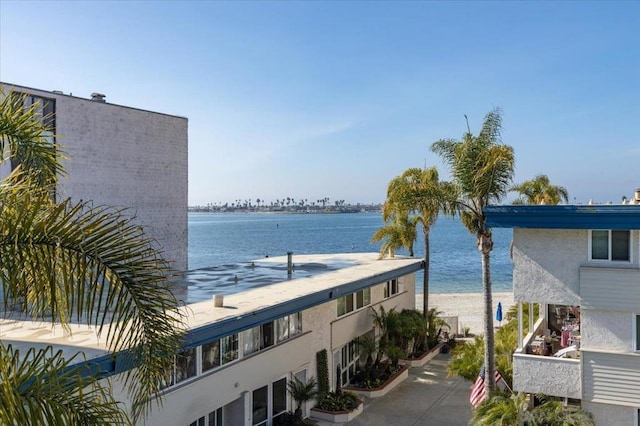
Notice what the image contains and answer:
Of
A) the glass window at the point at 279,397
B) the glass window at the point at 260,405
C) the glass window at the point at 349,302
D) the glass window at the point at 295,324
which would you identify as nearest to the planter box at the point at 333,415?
the glass window at the point at 279,397

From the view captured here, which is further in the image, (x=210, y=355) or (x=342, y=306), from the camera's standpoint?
(x=342, y=306)

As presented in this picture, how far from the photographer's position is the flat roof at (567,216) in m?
13.7

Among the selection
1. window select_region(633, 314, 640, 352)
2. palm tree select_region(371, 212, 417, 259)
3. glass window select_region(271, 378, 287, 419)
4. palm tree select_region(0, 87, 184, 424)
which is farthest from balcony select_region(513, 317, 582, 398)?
palm tree select_region(371, 212, 417, 259)

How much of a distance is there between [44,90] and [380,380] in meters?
19.8

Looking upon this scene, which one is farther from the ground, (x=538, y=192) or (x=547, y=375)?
(x=538, y=192)

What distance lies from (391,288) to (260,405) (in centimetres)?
1175

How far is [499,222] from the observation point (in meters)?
15.1

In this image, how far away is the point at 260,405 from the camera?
17594mm

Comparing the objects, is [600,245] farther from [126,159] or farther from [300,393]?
[126,159]

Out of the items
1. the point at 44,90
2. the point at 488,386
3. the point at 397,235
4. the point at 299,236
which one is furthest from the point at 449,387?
the point at 299,236

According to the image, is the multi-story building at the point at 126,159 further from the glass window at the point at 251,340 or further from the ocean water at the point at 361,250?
the ocean water at the point at 361,250

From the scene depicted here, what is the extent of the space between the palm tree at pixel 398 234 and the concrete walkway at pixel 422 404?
7.18m

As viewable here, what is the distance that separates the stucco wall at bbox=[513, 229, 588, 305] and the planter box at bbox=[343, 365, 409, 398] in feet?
29.7

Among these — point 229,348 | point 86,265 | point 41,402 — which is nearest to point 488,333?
point 229,348
